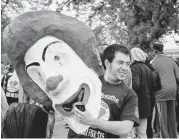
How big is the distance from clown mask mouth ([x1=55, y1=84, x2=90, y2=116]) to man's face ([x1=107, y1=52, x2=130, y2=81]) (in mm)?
449

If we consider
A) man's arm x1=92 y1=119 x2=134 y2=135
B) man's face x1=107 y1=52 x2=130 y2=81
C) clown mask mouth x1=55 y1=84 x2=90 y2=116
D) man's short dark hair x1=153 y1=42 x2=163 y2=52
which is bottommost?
man's arm x1=92 y1=119 x2=134 y2=135

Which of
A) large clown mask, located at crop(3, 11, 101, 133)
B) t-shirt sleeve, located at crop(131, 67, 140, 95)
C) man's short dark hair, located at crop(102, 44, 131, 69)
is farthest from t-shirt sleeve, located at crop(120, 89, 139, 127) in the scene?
t-shirt sleeve, located at crop(131, 67, 140, 95)

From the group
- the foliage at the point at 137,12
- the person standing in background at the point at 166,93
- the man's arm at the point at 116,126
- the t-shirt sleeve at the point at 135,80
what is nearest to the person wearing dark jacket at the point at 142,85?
the t-shirt sleeve at the point at 135,80

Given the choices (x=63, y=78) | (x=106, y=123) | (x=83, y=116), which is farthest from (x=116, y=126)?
(x=63, y=78)

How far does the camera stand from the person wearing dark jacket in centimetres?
454

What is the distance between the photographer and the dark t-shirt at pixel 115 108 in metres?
2.25

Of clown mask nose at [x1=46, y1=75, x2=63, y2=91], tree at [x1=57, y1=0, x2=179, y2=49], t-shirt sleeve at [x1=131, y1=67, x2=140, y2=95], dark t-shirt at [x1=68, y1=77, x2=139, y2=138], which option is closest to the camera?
clown mask nose at [x1=46, y1=75, x2=63, y2=91]

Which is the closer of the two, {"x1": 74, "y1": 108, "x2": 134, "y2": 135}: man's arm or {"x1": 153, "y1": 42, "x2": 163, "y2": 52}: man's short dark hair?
{"x1": 74, "y1": 108, "x2": 134, "y2": 135}: man's arm

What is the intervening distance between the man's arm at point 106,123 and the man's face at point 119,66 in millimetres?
289

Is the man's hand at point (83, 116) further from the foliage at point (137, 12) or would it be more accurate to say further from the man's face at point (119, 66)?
the foliage at point (137, 12)

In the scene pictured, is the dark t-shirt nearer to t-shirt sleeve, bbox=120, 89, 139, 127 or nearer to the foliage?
t-shirt sleeve, bbox=120, 89, 139, 127

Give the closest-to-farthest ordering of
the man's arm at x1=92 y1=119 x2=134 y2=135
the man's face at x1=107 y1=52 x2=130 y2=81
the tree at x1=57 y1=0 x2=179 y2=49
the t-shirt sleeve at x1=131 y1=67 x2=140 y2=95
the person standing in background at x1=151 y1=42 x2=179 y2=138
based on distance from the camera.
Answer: the man's arm at x1=92 y1=119 x2=134 y2=135 < the man's face at x1=107 y1=52 x2=130 y2=81 < the t-shirt sleeve at x1=131 y1=67 x2=140 y2=95 < the person standing in background at x1=151 y1=42 x2=179 y2=138 < the tree at x1=57 y1=0 x2=179 y2=49

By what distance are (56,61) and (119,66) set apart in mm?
551

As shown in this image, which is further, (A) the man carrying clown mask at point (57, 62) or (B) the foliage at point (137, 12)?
(B) the foliage at point (137, 12)
